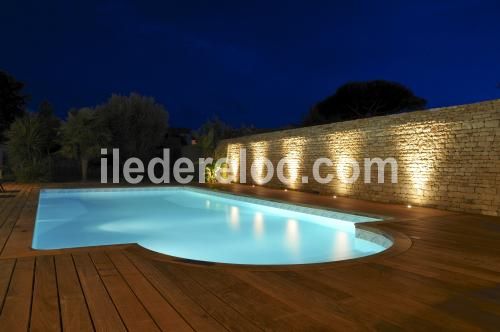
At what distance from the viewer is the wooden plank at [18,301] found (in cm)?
186

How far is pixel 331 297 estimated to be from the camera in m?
2.28

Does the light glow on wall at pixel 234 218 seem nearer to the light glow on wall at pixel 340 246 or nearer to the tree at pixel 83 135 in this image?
the light glow on wall at pixel 340 246

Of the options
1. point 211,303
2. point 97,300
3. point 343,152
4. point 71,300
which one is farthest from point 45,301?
point 343,152

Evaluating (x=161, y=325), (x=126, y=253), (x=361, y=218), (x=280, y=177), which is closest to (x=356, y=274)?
(x=161, y=325)

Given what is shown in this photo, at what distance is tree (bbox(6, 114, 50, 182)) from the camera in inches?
522

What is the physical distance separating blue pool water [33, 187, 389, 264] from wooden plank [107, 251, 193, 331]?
84.3 inches

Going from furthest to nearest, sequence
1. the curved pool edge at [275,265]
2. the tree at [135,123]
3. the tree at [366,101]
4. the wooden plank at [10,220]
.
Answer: the tree at [366,101] < the tree at [135,123] < the wooden plank at [10,220] < the curved pool edge at [275,265]

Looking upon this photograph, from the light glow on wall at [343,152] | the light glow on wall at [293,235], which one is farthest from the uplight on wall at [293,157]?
the light glow on wall at [293,235]

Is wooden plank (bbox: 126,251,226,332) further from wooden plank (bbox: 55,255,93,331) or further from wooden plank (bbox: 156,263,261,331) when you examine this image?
wooden plank (bbox: 55,255,93,331)

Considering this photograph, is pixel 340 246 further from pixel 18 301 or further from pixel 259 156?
pixel 259 156

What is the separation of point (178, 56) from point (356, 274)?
42951 millimetres

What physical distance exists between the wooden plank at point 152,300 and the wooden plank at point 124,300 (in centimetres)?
3

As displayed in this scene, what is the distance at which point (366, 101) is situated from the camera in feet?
71.8

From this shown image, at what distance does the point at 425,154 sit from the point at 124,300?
648 cm
